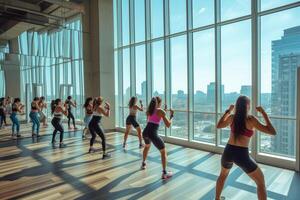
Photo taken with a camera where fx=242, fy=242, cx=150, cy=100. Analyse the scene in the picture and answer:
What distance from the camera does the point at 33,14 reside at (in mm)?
8578

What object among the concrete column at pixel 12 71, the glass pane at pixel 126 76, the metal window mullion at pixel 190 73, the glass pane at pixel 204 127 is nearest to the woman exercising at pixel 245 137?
the glass pane at pixel 204 127

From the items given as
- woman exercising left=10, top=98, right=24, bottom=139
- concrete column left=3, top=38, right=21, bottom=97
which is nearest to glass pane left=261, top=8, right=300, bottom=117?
woman exercising left=10, top=98, right=24, bottom=139

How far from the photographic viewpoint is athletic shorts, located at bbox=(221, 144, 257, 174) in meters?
2.69

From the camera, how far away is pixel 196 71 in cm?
695

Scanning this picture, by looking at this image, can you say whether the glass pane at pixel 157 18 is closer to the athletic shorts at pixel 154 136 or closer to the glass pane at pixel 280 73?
the glass pane at pixel 280 73

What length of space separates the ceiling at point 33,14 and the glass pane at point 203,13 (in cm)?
498

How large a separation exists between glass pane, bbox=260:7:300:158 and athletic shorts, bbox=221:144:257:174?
2910 mm

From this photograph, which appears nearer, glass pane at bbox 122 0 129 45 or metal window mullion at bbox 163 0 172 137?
metal window mullion at bbox 163 0 172 137

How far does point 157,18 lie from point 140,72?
201 cm

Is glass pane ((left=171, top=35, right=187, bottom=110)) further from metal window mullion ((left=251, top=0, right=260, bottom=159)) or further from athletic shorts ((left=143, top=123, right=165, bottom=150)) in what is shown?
athletic shorts ((left=143, top=123, right=165, bottom=150))

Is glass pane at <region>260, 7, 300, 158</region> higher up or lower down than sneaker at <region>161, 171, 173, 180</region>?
higher up

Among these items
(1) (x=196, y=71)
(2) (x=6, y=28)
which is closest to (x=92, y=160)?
(1) (x=196, y=71)

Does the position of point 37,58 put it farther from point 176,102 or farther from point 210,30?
point 210,30

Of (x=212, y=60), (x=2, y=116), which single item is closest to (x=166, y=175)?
(x=212, y=60)
